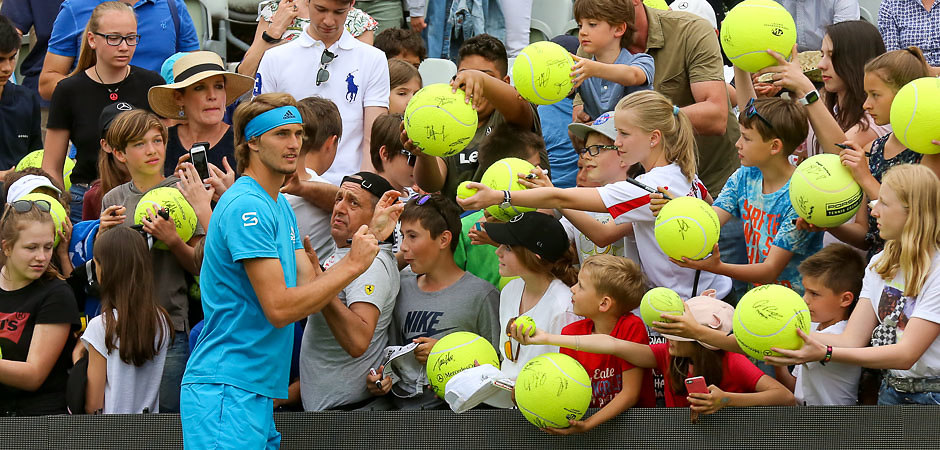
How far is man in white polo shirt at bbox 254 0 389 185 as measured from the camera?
7102mm

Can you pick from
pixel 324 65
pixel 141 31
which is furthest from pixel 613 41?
pixel 141 31

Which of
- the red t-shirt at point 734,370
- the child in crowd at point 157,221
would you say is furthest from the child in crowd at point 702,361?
the child in crowd at point 157,221

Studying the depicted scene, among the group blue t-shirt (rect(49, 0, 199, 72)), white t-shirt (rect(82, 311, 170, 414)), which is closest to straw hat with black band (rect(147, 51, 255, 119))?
blue t-shirt (rect(49, 0, 199, 72))

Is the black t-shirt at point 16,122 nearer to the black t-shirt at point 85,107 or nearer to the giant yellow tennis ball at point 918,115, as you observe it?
the black t-shirt at point 85,107

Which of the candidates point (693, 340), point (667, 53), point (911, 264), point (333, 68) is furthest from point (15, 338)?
point (911, 264)

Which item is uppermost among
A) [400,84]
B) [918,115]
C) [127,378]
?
[918,115]

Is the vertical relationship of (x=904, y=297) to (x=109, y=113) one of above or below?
above

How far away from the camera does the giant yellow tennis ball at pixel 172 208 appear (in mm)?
5938

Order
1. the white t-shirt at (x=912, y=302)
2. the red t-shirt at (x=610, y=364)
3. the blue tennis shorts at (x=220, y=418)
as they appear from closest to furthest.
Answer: the blue tennis shorts at (x=220, y=418)
the white t-shirt at (x=912, y=302)
the red t-shirt at (x=610, y=364)

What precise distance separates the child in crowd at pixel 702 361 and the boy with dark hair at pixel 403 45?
12.3 feet

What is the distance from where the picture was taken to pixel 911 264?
16.0 ft

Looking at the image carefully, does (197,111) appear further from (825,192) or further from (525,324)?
(825,192)

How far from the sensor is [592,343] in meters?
5.20

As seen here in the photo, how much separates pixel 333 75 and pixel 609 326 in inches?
108
